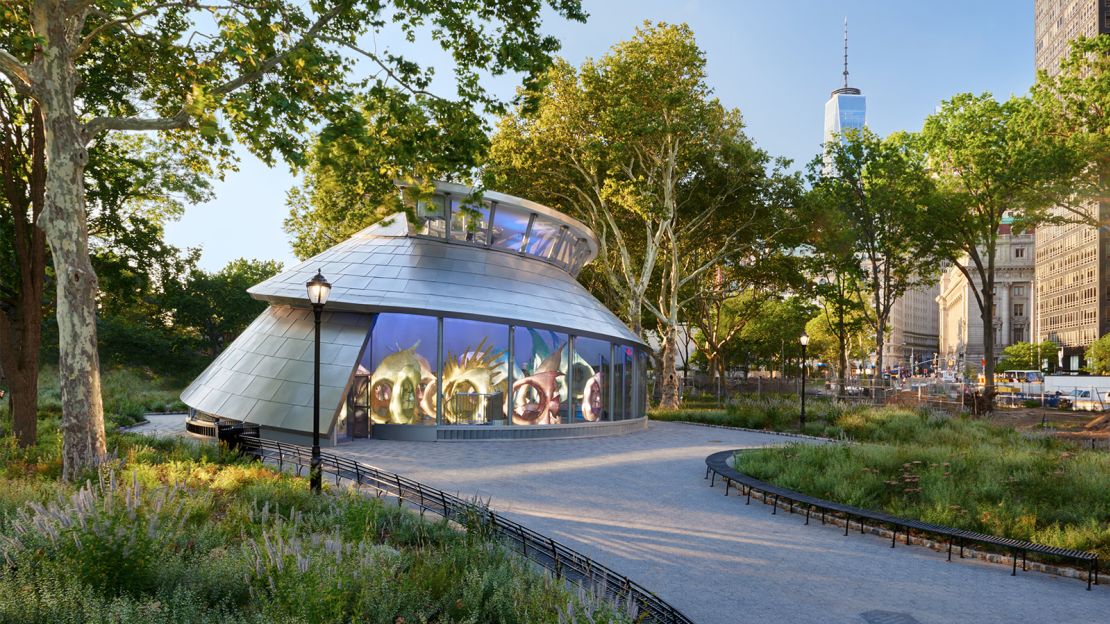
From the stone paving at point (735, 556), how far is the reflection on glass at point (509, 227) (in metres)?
11.0

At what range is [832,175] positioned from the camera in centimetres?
3825

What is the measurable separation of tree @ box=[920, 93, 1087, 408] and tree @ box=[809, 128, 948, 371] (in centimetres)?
118

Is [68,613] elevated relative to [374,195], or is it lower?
lower

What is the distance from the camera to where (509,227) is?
25.5 metres

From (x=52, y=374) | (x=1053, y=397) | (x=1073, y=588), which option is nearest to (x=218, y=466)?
(x=1073, y=588)

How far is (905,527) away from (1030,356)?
3964 inches

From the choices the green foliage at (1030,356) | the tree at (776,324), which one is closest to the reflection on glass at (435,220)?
the tree at (776,324)

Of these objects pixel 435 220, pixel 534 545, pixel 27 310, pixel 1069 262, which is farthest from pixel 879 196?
pixel 1069 262

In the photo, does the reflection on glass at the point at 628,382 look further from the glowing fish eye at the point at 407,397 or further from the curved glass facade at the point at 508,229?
the glowing fish eye at the point at 407,397

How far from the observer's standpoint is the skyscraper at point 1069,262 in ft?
280

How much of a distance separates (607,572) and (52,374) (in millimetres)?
48998

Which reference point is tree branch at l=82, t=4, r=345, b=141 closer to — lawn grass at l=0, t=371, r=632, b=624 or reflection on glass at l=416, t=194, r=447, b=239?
lawn grass at l=0, t=371, r=632, b=624

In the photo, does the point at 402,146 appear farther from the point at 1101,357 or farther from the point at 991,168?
the point at 1101,357

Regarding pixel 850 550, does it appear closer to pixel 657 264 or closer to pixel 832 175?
pixel 832 175
